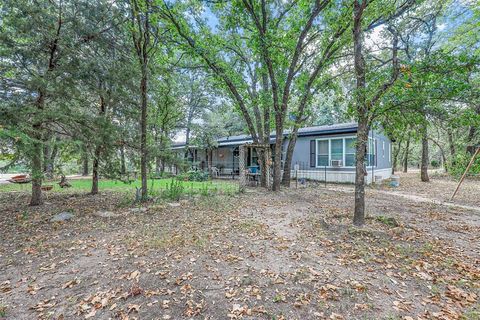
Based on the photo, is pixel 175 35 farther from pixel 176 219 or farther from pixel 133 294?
pixel 133 294

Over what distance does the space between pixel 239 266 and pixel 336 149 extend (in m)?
12.2

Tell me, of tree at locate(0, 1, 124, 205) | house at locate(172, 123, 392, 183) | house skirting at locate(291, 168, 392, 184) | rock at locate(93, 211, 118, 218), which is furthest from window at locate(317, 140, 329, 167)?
tree at locate(0, 1, 124, 205)

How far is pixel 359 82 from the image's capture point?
521 cm

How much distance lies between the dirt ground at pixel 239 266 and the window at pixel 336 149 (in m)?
7.64

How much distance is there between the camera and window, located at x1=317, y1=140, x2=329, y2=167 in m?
14.5

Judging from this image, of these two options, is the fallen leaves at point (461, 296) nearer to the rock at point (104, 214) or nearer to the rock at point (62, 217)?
the rock at point (104, 214)

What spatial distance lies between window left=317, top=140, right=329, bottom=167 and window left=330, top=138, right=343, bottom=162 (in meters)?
0.34

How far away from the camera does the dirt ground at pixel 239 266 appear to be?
8.74ft

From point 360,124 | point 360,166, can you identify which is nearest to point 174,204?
point 360,166

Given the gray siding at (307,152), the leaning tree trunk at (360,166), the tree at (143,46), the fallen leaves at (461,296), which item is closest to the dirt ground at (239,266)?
the fallen leaves at (461,296)

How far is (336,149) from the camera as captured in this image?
1402 cm

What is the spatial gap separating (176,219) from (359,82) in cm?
562

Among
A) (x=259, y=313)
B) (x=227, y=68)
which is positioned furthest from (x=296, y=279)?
(x=227, y=68)

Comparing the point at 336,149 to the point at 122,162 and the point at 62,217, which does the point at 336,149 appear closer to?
the point at 122,162
